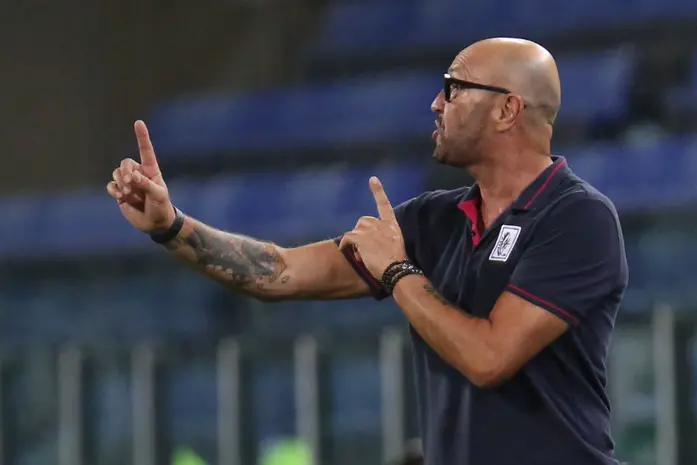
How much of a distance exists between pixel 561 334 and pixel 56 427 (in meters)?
4.75

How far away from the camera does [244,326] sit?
284 inches

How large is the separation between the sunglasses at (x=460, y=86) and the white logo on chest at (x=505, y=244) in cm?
26

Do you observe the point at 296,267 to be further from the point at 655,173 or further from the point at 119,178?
the point at 655,173

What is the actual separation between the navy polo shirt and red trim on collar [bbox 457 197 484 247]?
22mm

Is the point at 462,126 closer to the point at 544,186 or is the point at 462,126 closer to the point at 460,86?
the point at 460,86

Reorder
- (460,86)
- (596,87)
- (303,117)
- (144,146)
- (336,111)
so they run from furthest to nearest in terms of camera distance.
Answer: (303,117), (336,111), (596,87), (144,146), (460,86)

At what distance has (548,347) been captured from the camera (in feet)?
7.56

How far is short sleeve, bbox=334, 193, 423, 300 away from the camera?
260cm

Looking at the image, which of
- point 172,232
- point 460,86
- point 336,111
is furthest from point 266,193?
point 460,86

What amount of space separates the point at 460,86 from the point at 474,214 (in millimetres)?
245

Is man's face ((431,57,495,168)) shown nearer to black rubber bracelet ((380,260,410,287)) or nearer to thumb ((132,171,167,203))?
black rubber bracelet ((380,260,410,287))

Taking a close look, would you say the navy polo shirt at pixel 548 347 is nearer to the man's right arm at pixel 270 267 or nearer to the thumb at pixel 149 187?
the man's right arm at pixel 270 267

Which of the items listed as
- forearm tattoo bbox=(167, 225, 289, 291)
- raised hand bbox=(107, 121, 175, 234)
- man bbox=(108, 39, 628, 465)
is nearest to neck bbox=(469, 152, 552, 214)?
man bbox=(108, 39, 628, 465)

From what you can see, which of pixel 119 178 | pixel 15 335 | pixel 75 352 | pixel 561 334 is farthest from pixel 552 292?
pixel 15 335
